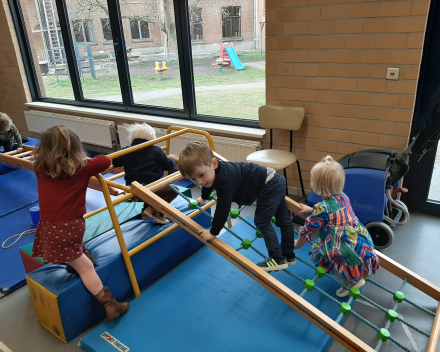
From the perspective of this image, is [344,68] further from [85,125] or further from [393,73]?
[85,125]

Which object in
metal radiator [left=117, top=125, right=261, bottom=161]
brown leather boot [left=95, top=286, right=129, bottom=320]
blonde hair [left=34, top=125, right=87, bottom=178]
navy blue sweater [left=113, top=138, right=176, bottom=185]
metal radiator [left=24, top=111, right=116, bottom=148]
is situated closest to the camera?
blonde hair [left=34, top=125, right=87, bottom=178]

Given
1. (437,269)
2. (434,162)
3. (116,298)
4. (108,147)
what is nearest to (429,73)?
(434,162)

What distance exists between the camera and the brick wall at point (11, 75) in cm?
551

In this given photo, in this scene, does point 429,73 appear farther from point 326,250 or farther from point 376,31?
point 326,250

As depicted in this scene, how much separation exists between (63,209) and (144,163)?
81 centimetres

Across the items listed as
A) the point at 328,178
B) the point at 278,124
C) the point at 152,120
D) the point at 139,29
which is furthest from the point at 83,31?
the point at 328,178

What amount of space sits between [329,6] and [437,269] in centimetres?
223

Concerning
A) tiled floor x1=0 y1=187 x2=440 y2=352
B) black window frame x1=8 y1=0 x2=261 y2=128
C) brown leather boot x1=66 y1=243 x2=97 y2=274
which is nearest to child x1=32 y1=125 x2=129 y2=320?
brown leather boot x1=66 y1=243 x2=97 y2=274

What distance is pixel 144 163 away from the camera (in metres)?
2.60

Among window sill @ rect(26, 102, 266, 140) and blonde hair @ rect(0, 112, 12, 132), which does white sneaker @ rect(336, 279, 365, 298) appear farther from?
blonde hair @ rect(0, 112, 12, 132)

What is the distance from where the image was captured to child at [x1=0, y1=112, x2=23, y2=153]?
4082mm

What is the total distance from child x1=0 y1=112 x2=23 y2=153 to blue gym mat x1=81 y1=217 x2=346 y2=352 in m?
2.83

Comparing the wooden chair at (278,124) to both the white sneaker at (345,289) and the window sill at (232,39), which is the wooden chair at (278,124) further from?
the white sneaker at (345,289)

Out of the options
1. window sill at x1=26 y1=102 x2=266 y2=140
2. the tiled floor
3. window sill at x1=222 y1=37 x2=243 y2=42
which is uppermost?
window sill at x1=222 y1=37 x2=243 y2=42
